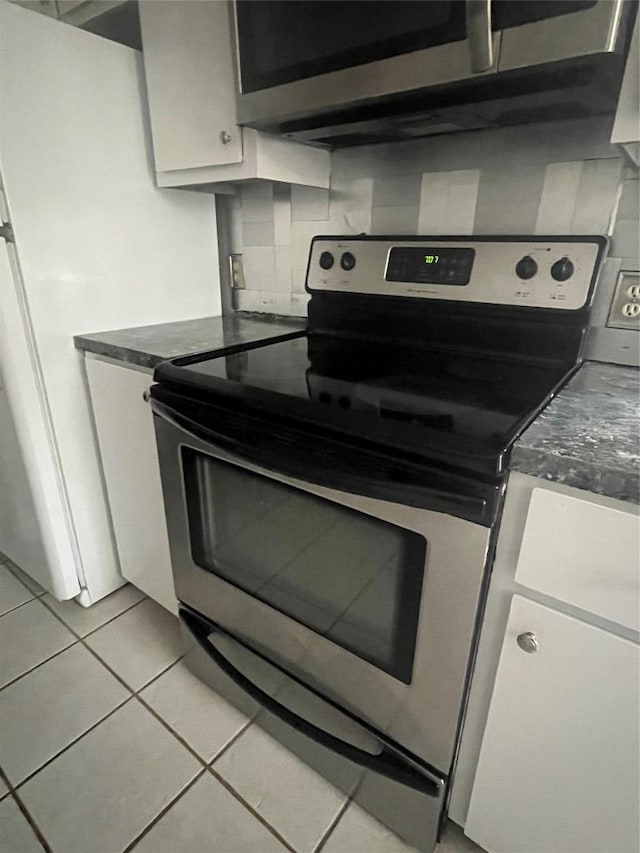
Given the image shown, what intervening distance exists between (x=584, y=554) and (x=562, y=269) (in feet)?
1.88

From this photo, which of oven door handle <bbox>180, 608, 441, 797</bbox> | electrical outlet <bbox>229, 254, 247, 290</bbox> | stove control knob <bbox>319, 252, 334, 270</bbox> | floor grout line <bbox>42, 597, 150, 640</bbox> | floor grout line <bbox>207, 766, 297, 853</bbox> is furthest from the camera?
electrical outlet <bbox>229, 254, 247, 290</bbox>

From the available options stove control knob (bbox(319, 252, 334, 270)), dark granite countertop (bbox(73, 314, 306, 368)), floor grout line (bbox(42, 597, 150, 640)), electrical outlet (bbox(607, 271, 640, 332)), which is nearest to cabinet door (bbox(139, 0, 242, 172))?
stove control knob (bbox(319, 252, 334, 270))

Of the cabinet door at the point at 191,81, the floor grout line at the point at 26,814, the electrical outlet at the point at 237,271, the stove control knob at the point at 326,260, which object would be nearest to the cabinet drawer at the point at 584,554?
the stove control knob at the point at 326,260

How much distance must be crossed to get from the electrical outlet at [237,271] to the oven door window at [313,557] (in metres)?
0.77

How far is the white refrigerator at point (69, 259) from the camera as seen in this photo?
1045mm

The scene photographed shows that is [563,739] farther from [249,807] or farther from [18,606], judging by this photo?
[18,606]

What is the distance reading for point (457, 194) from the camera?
1071 millimetres

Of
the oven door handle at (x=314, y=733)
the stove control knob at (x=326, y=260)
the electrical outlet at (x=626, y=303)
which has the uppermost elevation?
the stove control knob at (x=326, y=260)

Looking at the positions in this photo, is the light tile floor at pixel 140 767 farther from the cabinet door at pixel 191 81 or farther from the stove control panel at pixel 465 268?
the cabinet door at pixel 191 81

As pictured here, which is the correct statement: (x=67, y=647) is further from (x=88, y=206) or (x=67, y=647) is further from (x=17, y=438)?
(x=88, y=206)

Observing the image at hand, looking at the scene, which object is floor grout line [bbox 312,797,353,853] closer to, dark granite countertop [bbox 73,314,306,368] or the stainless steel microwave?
dark granite countertop [bbox 73,314,306,368]

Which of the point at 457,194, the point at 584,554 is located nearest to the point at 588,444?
the point at 584,554

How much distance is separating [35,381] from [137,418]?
11.6 inches

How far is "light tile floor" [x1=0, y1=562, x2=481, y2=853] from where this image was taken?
955 mm
